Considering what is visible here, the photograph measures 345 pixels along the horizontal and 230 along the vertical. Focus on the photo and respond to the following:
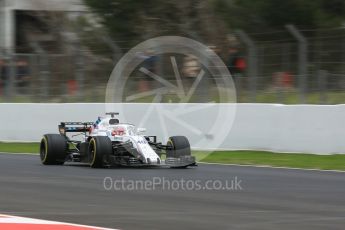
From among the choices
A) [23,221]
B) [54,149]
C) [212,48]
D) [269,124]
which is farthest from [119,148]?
[212,48]

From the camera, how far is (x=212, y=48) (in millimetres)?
25609

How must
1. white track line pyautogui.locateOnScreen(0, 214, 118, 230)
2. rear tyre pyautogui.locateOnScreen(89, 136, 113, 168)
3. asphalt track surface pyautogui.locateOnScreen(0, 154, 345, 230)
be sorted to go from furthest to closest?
rear tyre pyautogui.locateOnScreen(89, 136, 113, 168), asphalt track surface pyautogui.locateOnScreen(0, 154, 345, 230), white track line pyautogui.locateOnScreen(0, 214, 118, 230)

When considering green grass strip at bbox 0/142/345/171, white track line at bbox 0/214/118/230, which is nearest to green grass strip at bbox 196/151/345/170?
green grass strip at bbox 0/142/345/171

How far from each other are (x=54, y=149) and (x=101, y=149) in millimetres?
1431

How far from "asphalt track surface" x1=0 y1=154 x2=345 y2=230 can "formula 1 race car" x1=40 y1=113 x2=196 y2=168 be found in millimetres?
276

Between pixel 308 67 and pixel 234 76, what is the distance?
200 cm

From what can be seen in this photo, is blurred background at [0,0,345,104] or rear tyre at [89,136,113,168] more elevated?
blurred background at [0,0,345,104]

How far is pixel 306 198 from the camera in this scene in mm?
10250

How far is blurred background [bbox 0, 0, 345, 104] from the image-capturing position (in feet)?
60.5

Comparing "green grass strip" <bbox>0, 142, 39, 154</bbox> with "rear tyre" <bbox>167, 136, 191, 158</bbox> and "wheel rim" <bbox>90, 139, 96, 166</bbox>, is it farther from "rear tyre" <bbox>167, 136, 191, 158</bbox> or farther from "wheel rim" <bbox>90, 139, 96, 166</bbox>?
"rear tyre" <bbox>167, 136, 191, 158</bbox>

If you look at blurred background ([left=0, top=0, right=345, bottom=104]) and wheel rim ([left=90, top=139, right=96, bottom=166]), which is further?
blurred background ([left=0, top=0, right=345, bottom=104])

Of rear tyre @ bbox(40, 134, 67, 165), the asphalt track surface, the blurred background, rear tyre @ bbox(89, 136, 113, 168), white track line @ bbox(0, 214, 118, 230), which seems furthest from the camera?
the blurred background

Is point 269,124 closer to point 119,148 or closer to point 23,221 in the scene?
point 119,148

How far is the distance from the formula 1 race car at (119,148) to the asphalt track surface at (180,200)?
28cm
